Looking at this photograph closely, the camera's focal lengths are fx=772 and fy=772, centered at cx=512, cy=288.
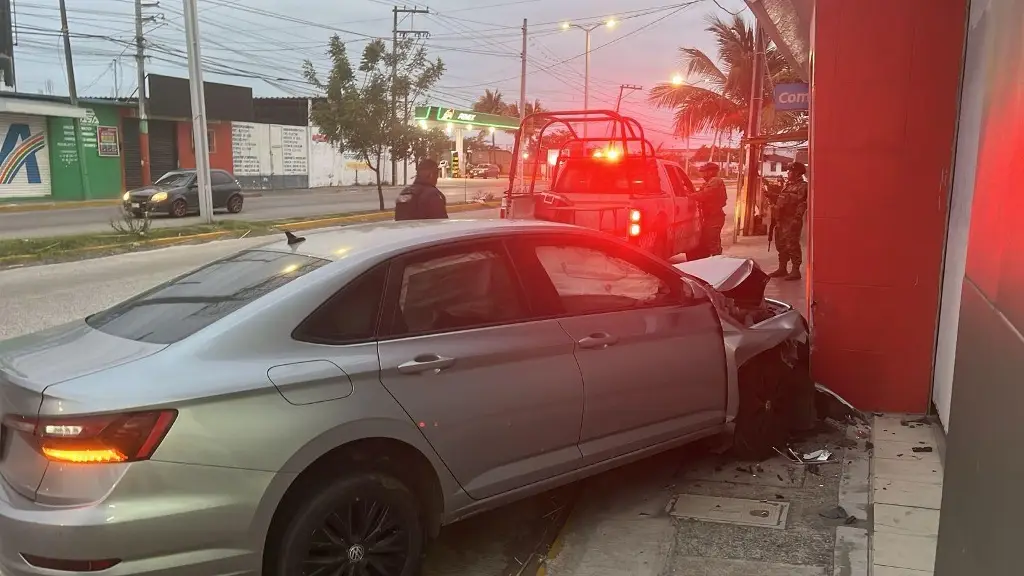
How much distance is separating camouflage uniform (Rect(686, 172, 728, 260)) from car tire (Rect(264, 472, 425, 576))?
10275 millimetres

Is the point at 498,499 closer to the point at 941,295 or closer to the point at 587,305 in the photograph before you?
the point at 587,305

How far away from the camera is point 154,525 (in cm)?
254

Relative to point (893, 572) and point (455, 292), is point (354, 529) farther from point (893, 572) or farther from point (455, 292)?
A: point (893, 572)

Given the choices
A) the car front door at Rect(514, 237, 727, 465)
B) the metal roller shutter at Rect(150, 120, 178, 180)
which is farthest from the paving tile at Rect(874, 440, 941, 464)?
the metal roller shutter at Rect(150, 120, 178, 180)

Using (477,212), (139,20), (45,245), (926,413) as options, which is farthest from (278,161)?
(926,413)

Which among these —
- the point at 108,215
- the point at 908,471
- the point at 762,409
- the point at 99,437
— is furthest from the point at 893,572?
the point at 108,215

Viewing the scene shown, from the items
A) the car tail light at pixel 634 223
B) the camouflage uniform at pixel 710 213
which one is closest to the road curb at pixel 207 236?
the car tail light at pixel 634 223

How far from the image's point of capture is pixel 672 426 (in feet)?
13.9

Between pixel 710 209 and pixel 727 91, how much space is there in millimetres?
13528

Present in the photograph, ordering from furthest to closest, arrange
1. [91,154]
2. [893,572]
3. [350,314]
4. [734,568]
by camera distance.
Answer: [91,154]
[734,568]
[893,572]
[350,314]

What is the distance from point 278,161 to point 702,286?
43.1 m

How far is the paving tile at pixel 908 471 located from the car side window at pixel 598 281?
64.7 inches

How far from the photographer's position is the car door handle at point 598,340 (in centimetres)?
376

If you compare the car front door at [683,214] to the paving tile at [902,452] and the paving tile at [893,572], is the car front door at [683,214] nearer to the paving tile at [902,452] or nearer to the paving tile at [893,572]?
the paving tile at [902,452]
